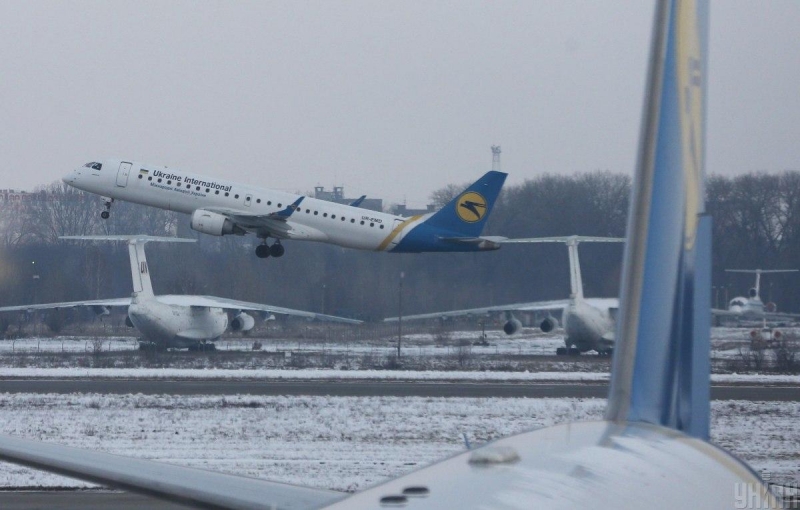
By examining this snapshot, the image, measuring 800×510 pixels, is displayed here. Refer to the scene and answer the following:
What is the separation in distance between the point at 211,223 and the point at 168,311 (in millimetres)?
11985

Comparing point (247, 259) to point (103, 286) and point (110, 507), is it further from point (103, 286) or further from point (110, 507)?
point (110, 507)

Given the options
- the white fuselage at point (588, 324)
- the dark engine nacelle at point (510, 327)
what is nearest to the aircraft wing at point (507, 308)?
the white fuselage at point (588, 324)

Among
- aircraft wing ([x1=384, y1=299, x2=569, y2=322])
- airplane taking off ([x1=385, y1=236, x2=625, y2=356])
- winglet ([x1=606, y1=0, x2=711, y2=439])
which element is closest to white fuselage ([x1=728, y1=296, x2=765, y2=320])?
airplane taking off ([x1=385, y1=236, x2=625, y2=356])

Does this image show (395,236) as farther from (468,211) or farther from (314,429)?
(314,429)

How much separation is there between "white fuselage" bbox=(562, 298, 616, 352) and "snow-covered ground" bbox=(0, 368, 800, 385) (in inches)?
246

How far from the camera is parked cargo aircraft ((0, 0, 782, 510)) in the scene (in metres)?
3.87

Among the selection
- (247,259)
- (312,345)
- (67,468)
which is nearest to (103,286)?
(247,259)

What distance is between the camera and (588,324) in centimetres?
4069

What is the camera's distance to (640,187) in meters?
5.49

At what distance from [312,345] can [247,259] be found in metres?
5.22

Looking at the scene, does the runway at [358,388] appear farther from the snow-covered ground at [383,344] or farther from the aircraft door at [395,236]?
the snow-covered ground at [383,344]

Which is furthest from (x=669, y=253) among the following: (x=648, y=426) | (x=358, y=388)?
(x=358, y=388)

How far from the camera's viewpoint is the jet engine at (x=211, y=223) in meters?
32.8

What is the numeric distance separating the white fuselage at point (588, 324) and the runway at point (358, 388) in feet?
30.0
